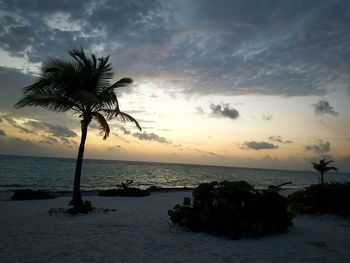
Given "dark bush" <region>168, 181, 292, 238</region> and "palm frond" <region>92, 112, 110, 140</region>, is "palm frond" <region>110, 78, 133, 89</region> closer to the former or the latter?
"palm frond" <region>92, 112, 110, 140</region>

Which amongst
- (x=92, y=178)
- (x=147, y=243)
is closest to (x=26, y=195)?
(x=147, y=243)

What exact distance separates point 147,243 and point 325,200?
9.28m

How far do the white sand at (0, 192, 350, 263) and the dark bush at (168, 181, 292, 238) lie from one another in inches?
15.0

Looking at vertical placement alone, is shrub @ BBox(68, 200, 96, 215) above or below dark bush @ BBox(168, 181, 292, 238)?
below

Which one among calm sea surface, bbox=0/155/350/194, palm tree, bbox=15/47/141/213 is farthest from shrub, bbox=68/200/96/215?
calm sea surface, bbox=0/155/350/194

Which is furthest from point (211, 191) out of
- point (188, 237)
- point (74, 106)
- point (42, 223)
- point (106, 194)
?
point (106, 194)

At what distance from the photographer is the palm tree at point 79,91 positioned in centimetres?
1409

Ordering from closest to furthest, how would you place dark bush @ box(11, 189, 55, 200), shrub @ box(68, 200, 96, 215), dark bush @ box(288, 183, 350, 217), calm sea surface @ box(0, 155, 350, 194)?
1. dark bush @ box(288, 183, 350, 217)
2. shrub @ box(68, 200, 96, 215)
3. dark bush @ box(11, 189, 55, 200)
4. calm sea surface @ box(0, 155, 350, 194)

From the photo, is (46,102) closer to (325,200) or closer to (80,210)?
(80,210)

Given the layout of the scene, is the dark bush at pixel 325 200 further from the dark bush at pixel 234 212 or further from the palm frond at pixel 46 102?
the palm frond at pixel 46 102

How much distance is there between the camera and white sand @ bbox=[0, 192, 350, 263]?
781 centimetres

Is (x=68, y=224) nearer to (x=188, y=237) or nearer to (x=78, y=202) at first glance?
(x=78, y=202)

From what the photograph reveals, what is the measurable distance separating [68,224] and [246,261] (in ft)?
23.7

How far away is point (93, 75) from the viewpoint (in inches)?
593
